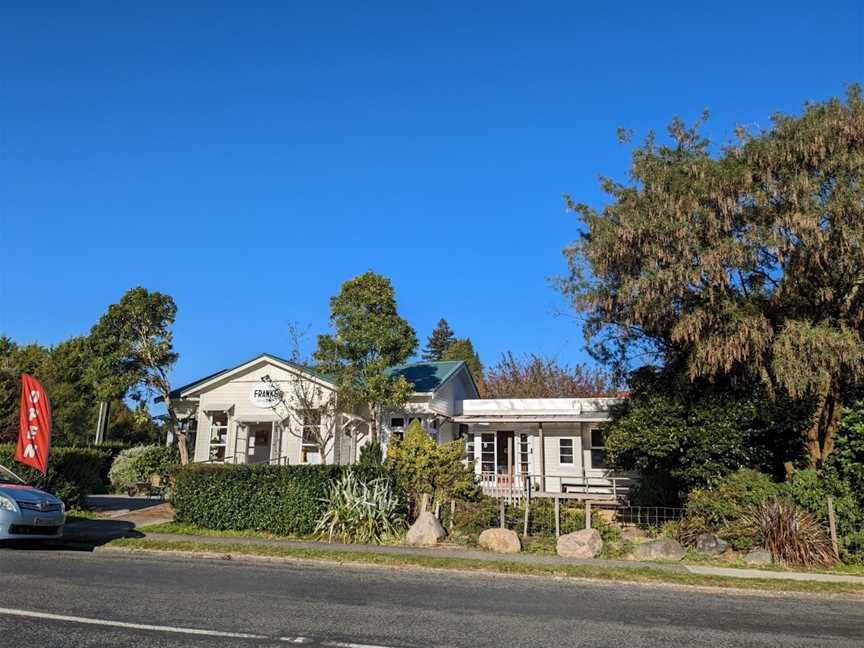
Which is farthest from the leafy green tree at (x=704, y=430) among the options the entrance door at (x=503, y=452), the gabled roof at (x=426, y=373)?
the gabled roof at (x=426, y=373)

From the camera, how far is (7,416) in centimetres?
2878

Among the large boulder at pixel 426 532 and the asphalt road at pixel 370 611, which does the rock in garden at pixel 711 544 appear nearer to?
the asphalt road at pixel 370 611

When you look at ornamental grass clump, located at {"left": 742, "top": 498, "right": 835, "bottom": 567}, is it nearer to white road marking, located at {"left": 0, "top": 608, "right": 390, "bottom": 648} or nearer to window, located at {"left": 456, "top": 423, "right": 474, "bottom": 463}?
white road marking, located at {"left": 0, "top": 608, "right": 390, "bottom": 648}

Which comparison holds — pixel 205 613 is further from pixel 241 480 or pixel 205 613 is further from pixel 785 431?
pixel 785 431

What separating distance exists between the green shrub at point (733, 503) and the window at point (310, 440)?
46.6 feet

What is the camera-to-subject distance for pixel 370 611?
7086mm

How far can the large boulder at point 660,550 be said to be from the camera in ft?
38.1

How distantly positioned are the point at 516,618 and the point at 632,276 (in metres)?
9.64

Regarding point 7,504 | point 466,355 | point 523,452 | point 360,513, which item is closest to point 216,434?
point 523,452

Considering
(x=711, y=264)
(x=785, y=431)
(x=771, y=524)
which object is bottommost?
(x=771, y=524)

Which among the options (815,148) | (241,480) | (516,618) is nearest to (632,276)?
(815,148)

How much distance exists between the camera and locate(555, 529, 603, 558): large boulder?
38.8ft

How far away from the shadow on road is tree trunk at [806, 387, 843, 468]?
15.3 meters

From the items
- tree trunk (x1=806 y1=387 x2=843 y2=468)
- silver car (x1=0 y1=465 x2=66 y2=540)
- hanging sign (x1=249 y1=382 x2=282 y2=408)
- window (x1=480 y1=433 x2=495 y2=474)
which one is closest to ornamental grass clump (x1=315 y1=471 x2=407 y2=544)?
silver car (x1=0 y1=465 x2=66 y2=540)
